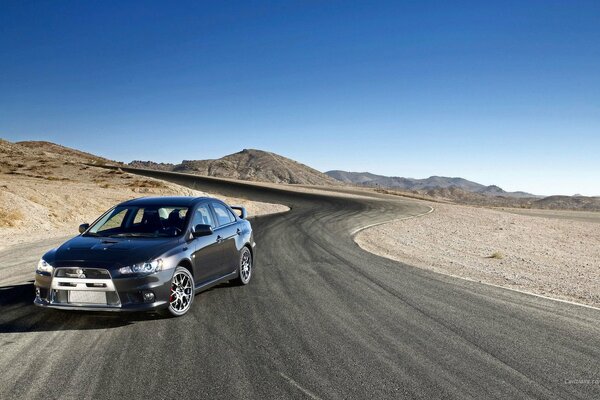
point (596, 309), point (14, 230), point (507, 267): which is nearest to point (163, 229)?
point (596, 309)

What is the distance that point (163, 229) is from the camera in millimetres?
7285

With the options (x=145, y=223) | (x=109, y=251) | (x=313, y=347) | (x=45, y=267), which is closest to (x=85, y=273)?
(x=109, y=251)

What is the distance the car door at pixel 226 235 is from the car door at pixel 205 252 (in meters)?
0.11

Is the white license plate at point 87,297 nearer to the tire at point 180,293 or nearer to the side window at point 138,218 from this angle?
the tire at point 180,293

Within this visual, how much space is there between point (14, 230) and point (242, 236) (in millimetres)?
12905

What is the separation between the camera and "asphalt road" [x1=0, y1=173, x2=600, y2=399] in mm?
4395

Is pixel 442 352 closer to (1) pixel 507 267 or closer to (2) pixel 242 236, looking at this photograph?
(2) pixel 242 236

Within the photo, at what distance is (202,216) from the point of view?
7887mm

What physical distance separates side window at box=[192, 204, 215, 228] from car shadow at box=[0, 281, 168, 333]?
5.47 feet

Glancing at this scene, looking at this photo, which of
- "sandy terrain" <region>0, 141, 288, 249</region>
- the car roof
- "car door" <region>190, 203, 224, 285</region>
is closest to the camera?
"car door" <region>190, 203, 224, 285</region>

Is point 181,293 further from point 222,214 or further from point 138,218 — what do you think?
point 222,214

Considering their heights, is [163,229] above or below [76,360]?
above

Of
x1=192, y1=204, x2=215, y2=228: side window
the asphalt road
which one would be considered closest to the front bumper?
the asphalt road

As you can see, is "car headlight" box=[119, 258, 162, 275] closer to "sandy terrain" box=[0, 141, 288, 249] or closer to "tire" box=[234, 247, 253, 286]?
Answer: "tire" box=[234, 247, 253, 286]
